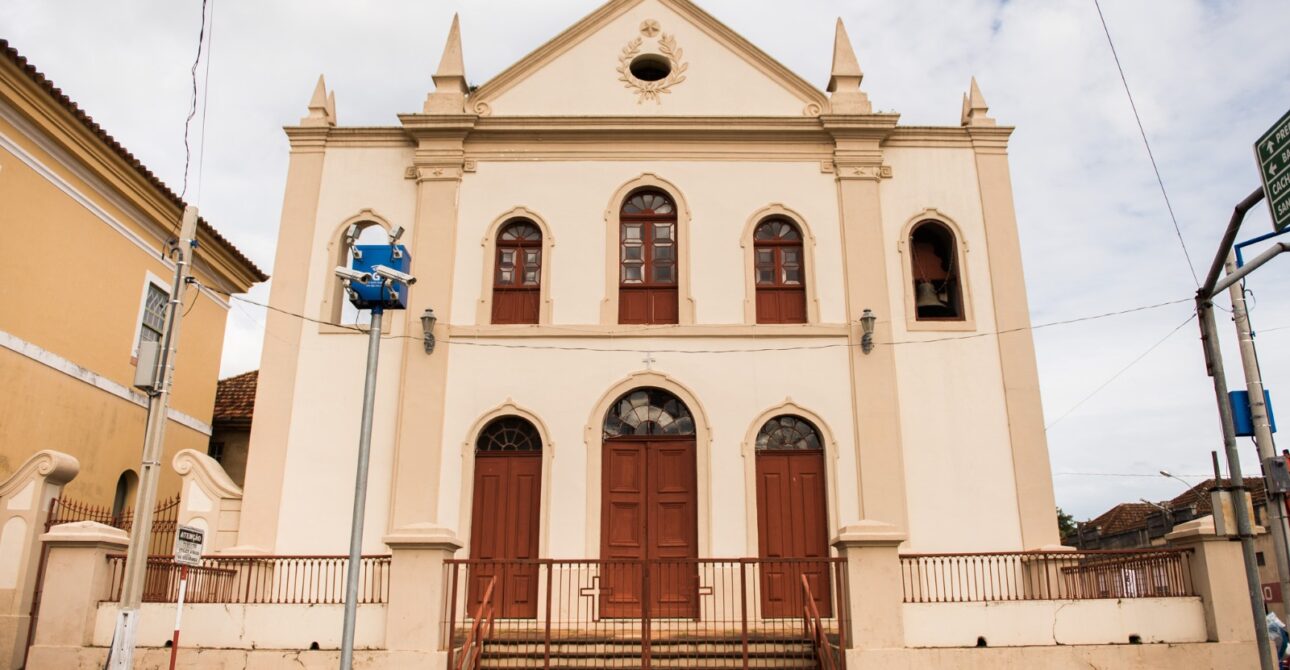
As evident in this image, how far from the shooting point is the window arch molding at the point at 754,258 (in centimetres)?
1451

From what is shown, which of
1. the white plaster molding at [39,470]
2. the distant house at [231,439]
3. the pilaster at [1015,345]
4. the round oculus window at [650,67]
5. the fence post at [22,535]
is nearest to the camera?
the fence post at [22,535]

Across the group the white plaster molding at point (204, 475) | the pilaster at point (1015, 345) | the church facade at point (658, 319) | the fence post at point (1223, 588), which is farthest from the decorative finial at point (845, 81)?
the white plaster molding at point (204, 475)

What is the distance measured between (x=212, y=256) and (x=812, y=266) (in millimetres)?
12589

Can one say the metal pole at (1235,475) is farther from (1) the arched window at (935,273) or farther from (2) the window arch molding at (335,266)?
(2) the window arch molding at (335,266)

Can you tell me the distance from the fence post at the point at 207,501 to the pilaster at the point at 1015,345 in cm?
1111

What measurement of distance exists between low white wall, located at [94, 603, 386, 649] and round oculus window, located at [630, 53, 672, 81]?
948 cm

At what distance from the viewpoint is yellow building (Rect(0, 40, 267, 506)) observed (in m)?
14.0

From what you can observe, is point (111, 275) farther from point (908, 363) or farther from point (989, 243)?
point (989, 243)

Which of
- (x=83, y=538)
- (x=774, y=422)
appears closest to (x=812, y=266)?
(x=774, y=422)

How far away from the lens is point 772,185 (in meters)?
15.2

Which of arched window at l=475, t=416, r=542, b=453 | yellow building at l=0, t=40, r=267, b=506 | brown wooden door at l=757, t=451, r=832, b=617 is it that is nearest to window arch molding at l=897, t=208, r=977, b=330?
brown wooden door at l=757, t=451, r=832, b=617

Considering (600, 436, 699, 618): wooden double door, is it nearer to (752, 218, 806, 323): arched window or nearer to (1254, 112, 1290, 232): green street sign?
(752, 218, 806, 323): arched window

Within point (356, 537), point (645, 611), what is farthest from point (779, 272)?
point (356, 537)

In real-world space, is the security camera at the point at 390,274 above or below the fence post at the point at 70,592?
above
